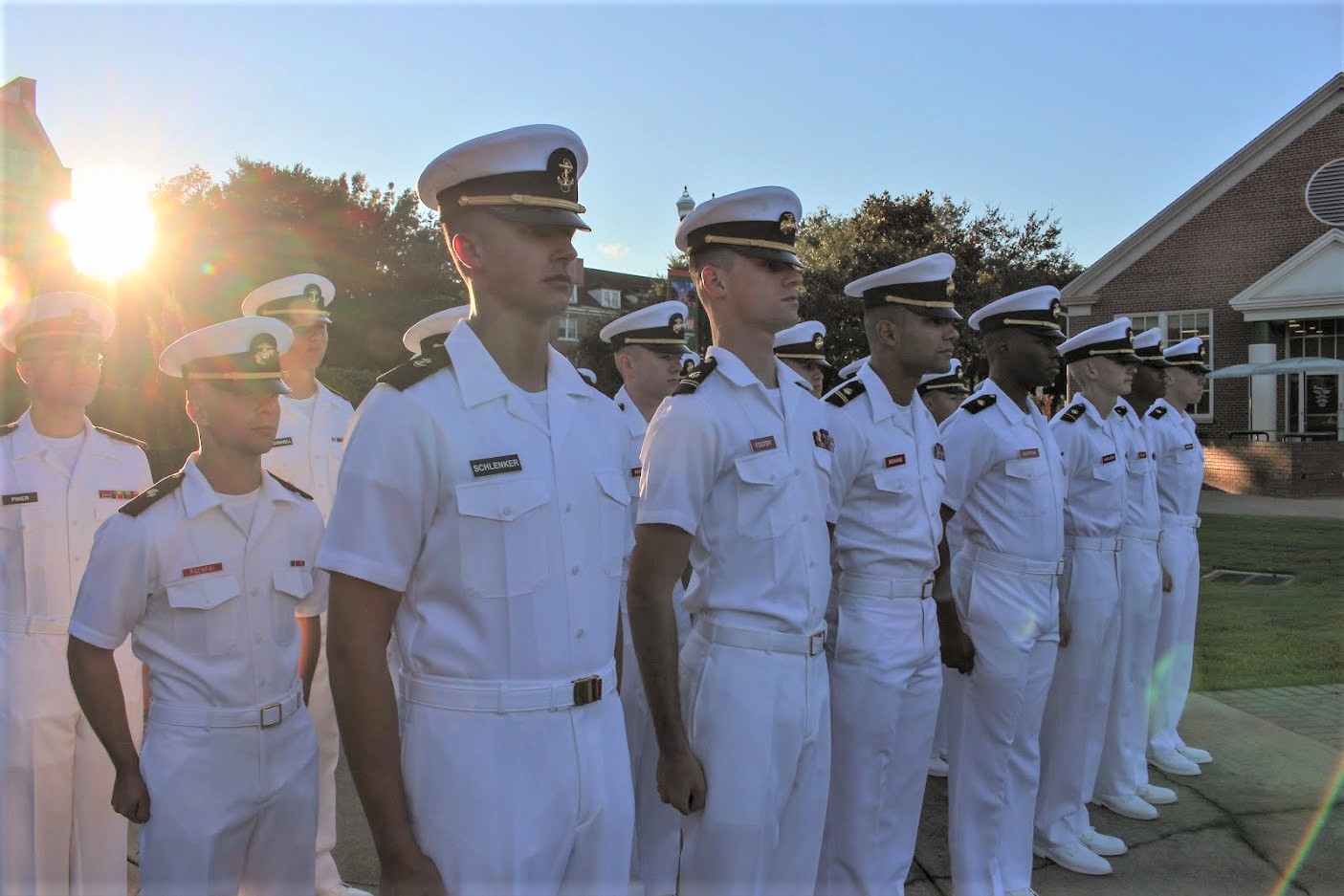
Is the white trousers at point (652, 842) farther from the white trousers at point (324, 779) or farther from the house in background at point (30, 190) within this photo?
the house in background at point (30, 190)

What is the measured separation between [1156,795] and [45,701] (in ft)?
17.7

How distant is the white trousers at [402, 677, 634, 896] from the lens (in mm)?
2000

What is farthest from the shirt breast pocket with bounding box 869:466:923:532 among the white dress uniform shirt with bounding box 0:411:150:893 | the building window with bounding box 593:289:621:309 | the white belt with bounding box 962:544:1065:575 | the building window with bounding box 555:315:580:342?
the building window with bounding box 593:289:621:309

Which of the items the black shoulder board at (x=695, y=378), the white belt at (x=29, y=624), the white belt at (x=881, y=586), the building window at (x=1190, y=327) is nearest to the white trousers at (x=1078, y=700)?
the white belt at (x=881, y=586)

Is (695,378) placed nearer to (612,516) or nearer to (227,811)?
(612,516)

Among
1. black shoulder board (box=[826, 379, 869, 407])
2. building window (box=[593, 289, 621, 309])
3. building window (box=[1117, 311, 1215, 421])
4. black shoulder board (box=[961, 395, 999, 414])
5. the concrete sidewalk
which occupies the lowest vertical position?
the concrete sidewalk

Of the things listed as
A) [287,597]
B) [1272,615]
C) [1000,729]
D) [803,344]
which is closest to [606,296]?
[1272,615]

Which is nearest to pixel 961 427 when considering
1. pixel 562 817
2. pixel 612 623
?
pixel 612 623

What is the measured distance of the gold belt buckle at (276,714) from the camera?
294cm

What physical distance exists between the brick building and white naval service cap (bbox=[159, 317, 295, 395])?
86.4ft

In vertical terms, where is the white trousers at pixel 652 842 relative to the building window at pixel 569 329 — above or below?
below

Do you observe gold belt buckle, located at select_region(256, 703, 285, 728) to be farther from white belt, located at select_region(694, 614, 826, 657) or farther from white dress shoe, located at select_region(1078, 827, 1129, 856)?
white dress shoe, located at select_region(1078, 827, 1129, 856)

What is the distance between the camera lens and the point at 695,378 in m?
3.22

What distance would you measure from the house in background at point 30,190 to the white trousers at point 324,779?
51.6 feet
